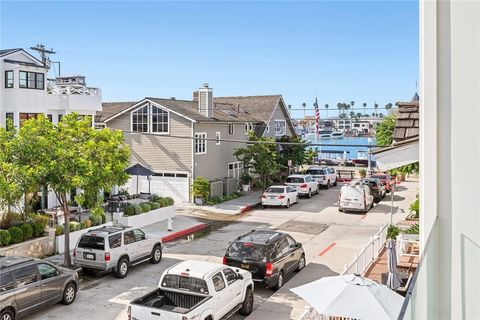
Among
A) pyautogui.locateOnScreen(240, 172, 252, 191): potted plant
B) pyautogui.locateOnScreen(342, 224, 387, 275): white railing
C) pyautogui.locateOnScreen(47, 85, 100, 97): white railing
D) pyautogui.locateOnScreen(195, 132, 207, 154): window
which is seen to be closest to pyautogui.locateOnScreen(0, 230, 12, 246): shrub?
pyautogui.locateOnScreen(342, 224, 387, 275): white railing

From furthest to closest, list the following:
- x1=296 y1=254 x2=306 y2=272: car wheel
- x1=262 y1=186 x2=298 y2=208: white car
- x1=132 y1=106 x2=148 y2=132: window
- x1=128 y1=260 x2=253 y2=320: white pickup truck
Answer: x1=132 y1=106 x2=148 y2=132: window, x1=262 y1=186 x2=298 y2=208: white car, x1=296 y1=254 x2=306 y2=272: car wheel, x1=128 y1=260 x2=253 y2=320: white pickup truck

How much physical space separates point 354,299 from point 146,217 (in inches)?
604

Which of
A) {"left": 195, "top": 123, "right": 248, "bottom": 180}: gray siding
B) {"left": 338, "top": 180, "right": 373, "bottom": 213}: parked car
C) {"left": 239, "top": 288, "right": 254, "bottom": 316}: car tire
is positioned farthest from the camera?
{"left": 195, "top": 123, "right": 248, "bottom": 180}: gray siding

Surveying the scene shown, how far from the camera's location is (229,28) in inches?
400

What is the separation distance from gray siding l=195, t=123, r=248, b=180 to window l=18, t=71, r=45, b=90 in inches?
392

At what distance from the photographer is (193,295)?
10070mm

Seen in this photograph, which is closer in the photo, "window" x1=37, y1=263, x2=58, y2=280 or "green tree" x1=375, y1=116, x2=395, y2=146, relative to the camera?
"window" x1=37, y1=263, x2=58, y2=280

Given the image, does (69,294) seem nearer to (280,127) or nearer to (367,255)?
(367,255)

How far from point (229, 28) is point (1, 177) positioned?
25.7 feet

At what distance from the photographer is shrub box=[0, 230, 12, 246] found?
596 inches

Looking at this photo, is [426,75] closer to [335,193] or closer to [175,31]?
[175,31]

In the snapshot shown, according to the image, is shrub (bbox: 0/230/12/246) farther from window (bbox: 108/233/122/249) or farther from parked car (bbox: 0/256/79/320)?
parked car (bbox: 0/256/79/320)
